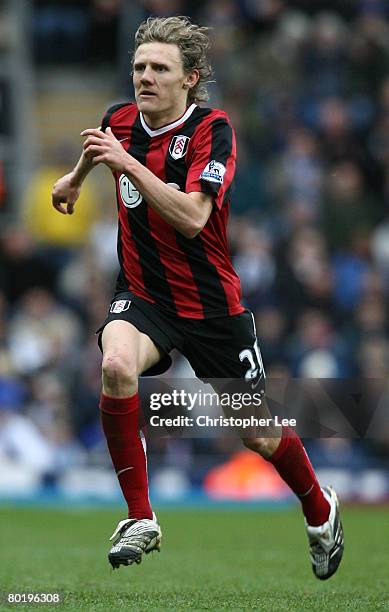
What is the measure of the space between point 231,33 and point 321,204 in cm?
307

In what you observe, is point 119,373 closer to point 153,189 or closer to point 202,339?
point 202,339

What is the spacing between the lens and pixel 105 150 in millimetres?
5641

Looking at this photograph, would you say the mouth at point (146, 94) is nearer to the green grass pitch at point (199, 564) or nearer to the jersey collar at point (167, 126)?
the jersey collar at point (167, 126)

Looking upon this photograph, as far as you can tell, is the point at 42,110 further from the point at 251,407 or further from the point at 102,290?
the point at 251,407

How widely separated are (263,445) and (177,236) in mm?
1119

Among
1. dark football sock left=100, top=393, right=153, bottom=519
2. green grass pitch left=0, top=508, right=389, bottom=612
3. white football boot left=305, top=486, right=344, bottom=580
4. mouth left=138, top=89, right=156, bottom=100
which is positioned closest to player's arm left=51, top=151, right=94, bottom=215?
mouth left=138, top=89, right=156, bottom=100

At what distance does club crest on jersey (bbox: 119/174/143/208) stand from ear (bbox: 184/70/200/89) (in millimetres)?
533

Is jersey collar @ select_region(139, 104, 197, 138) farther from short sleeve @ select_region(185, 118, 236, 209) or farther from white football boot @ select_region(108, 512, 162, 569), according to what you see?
white football boot @ select_region(108, 512, 162, 569)

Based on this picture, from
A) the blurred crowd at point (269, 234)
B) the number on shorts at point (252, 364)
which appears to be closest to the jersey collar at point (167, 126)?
the number on shorts at point (252, 364)

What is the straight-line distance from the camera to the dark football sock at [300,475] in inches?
250

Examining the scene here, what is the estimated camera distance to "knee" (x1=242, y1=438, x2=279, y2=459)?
6.26m

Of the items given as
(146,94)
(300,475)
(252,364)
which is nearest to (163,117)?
(146,94)

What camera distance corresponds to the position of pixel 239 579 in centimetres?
668

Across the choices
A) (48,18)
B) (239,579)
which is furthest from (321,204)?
(239,579)
